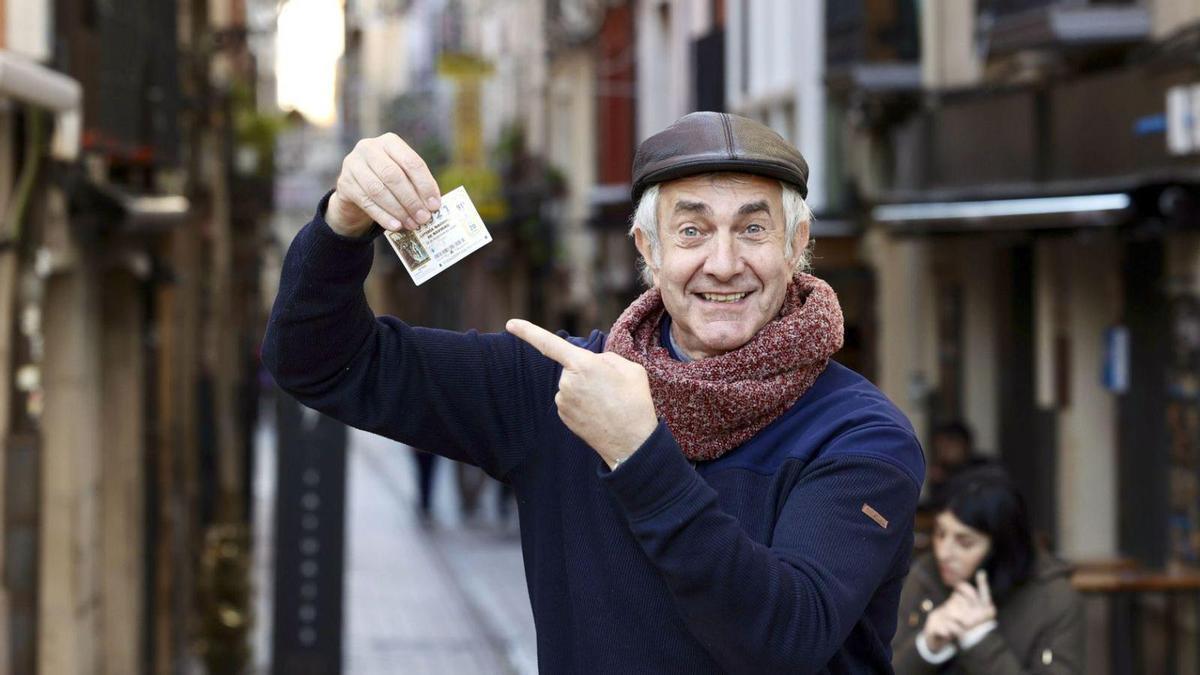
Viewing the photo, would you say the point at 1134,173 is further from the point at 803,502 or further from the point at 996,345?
the point at 803,502

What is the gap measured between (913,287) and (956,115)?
6.74ft

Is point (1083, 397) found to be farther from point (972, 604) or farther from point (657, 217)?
point (657, 217)

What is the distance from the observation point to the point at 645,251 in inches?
124

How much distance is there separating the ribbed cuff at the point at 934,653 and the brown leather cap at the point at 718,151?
2.87 meters

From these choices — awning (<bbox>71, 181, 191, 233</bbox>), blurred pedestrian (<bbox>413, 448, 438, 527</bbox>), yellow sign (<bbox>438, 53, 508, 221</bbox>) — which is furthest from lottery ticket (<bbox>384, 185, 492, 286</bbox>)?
yellow sign (<bbox>438, 53, 508, 221</bbox>)

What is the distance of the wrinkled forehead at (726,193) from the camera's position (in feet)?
9.66

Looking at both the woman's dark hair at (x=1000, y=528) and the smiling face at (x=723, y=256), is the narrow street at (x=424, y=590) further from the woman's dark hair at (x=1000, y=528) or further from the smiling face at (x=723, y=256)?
the smiling face at (x=723, y=256)

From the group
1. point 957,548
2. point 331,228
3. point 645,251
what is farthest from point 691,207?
point 957,548

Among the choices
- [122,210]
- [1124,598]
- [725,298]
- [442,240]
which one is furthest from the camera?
[122,210]

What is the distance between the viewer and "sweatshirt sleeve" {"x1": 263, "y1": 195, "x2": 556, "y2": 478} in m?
3.17

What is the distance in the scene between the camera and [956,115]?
1374cm

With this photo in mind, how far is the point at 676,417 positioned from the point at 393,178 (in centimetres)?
53

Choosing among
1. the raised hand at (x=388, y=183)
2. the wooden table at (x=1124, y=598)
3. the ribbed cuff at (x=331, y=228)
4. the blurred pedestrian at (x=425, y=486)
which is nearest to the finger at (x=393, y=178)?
the raised hand at (x=388, y=183)

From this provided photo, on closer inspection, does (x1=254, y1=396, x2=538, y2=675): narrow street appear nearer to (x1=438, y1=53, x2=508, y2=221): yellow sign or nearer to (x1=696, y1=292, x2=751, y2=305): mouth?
(x1=438, y1=53, x2=508, y2=221): yellow sign
